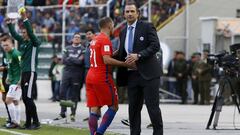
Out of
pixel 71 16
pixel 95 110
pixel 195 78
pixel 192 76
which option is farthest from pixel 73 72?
pixel 71 16

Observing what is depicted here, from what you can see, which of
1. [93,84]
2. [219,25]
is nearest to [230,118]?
[93,84]

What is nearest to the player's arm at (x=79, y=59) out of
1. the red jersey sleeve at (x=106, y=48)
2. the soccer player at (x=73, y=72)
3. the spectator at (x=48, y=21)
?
the soccer player at (x=73, y=72)

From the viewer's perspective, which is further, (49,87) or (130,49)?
(49,87)

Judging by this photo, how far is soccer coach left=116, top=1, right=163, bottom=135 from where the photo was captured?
35.7 feet

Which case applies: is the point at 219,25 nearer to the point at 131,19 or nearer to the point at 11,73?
the point at 11,73

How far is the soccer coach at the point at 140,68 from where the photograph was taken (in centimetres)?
1088

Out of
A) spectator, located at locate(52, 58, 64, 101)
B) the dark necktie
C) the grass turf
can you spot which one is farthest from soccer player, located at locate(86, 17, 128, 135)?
spectator, located at locate(52, 58, 64, 101)

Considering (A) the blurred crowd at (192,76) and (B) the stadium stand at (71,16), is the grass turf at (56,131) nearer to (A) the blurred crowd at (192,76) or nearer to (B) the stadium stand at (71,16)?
(A) the blurred crowd at (192,76)

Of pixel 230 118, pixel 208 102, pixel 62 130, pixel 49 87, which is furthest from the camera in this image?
pixel 49 87

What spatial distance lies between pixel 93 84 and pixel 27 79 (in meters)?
2.61

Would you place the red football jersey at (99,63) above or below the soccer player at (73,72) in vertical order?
above

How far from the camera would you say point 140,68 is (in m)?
11.0

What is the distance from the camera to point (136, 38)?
11047 millimetres

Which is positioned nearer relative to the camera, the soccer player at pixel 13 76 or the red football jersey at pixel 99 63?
the red football jersey at pixel 99 63
